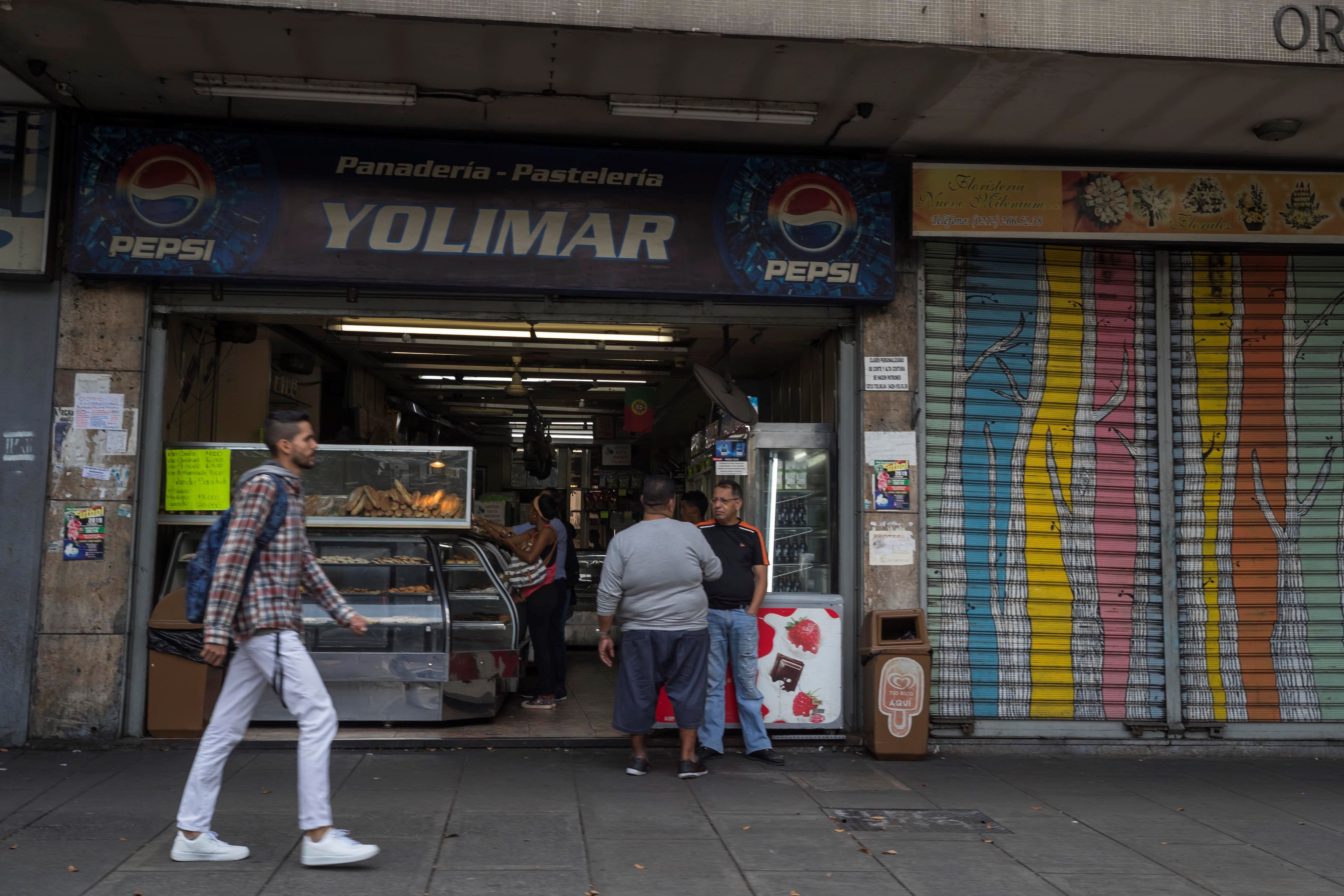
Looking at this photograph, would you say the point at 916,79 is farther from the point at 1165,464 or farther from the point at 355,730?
the point at 355,730

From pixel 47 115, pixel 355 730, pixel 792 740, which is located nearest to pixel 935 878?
pixel 792 740

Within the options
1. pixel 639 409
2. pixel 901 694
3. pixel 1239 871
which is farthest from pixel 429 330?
pixel 1239 871

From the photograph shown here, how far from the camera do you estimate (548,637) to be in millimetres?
8750

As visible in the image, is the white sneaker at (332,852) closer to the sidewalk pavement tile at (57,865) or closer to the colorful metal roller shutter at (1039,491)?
the sidewalk pavement tile at (57,865)

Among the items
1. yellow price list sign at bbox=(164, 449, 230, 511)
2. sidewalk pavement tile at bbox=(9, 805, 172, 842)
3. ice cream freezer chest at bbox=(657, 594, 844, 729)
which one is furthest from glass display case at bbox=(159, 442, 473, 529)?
sidewalk pavement tile at bbox=(9, 805, 172, 842)

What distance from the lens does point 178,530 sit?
7391 millimetres

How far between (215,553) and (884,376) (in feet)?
14.7

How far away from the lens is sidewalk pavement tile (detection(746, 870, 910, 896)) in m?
4.26

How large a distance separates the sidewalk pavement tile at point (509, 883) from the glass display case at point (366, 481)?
3.53 m

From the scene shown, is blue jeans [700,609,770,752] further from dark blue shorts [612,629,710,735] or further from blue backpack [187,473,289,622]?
blue backpack [187,473,289,622]

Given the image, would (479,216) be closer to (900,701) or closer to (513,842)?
(513,842)

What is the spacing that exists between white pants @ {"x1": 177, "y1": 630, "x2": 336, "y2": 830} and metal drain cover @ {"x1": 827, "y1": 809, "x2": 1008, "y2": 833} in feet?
8.10

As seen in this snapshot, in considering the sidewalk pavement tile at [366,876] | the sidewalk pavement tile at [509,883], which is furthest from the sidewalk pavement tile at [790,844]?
the sidewalk pavement tile at [366,876]

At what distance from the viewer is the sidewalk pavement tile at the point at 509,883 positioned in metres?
4.17
